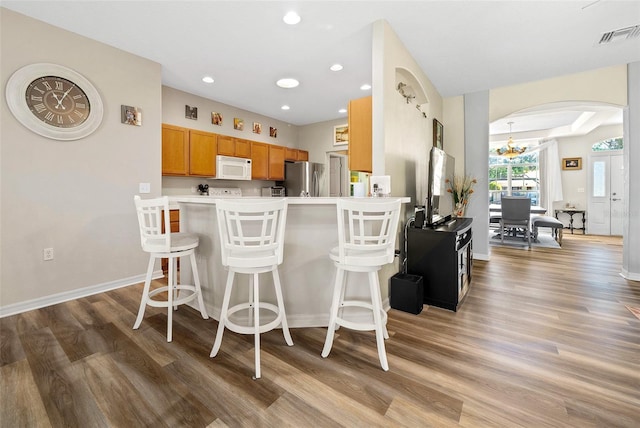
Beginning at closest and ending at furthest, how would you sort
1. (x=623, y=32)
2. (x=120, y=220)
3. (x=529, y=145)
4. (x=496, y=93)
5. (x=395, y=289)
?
(x=395, y=289) → (x=623, y=32) → (x=120, y=220) → (x=496, y=93) → (x=529, y=145)

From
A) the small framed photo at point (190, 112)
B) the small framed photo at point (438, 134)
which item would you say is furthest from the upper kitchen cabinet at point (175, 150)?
the small framed photo at point (438, 134)

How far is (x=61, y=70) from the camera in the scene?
2.71 meters

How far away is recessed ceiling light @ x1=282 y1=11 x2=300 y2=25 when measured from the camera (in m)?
2.50

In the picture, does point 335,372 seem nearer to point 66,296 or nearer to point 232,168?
point 66,296

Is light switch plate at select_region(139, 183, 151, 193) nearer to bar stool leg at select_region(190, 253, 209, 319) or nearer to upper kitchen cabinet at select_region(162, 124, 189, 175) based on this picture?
upper kitchen cabinet at select_region(162, 124, 189, 175)

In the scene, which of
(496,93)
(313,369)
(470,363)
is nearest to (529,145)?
(496,93)

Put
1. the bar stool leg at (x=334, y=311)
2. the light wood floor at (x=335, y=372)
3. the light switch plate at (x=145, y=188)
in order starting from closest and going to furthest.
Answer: the light wood floor at (x=335, y=372), the bar stool leg at (x=334, y=311), the light switch plate at (x=145, y=188)

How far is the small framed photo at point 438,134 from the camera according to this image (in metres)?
4.28

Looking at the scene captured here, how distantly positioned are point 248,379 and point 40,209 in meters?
2.69

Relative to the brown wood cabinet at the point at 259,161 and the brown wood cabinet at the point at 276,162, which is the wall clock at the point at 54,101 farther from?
the brown wood cabinet at the point at 276,162

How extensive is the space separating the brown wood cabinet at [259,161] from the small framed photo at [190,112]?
3.62 ft

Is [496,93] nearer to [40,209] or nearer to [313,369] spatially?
[313,369]

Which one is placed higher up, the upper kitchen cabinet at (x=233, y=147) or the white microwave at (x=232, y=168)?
the upper kitchen cabinet at (x=233, y=147)

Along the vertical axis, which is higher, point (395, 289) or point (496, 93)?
point (496, 93)
